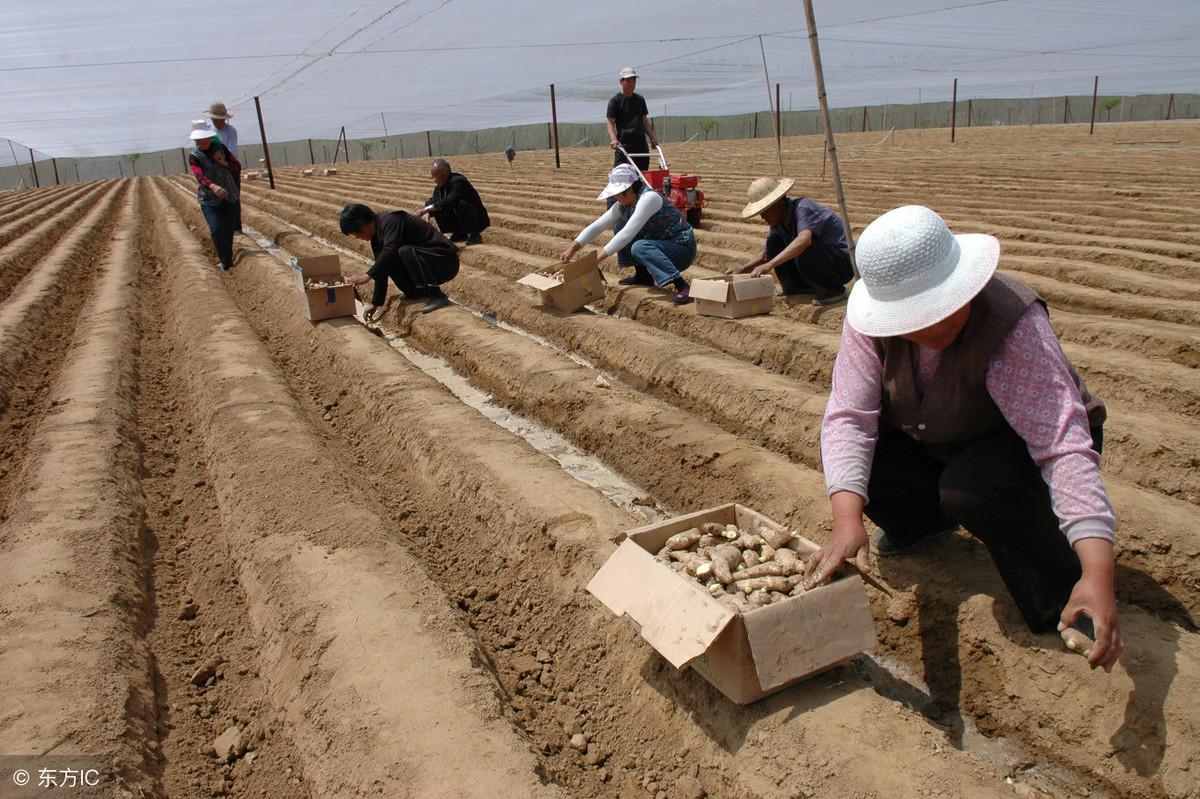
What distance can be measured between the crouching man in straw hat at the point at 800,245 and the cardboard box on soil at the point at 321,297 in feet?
9.27

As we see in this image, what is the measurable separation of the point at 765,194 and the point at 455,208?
442 centimetres

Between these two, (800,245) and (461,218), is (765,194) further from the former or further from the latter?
(461,218)

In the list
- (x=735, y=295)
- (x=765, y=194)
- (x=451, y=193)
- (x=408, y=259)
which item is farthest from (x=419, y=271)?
(x=765, y=194)

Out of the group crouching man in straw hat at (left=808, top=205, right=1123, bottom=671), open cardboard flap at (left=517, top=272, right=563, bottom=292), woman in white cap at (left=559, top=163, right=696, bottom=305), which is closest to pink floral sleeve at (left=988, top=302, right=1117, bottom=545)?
crouching man in straw hat at (left=808, top=205, right=1123, bottom=671)

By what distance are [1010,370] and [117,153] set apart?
48.1 m

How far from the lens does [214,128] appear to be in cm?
869

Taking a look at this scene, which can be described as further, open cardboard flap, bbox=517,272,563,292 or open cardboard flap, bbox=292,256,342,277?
open cardboard flap, bbox=292,256,342,277

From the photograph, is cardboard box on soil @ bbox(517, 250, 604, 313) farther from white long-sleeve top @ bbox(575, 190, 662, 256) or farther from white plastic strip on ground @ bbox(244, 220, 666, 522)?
white plastic strip on ground @ bbox(244, 220, 666, 522)

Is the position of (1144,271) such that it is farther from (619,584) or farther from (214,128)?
(214,128)

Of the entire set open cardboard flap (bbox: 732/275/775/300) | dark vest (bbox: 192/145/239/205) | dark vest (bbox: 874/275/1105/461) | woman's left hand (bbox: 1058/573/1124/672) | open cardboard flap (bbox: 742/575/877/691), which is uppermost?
dark vest (bbox: 192/145/239/205)

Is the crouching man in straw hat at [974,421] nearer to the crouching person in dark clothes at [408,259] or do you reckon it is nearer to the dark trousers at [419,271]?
the crouching person in dark clothes at [408,259]

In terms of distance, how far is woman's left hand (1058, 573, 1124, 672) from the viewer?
1765 millimetres

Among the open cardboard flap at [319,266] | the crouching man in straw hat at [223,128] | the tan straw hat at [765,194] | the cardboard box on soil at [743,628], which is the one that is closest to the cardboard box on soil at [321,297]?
the open cardboard flap at [319,266]

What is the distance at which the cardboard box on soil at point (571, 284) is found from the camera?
6.03 meters
